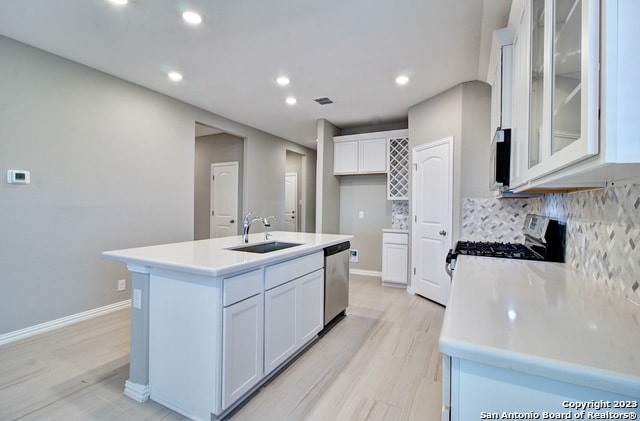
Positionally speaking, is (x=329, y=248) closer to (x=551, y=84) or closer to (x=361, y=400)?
(x=361, y=400)

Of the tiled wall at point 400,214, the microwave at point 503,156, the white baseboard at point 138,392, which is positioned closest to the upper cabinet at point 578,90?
the microwave at point 503,156

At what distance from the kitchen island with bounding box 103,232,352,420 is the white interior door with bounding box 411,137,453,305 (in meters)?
2.27

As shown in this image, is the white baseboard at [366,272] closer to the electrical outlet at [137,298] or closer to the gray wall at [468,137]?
the gray wall at [468,137]

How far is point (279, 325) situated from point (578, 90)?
202 centimetres

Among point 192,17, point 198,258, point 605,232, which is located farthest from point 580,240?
point 192,17

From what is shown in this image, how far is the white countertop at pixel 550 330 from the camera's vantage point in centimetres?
62

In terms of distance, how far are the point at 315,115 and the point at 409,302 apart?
313 cm

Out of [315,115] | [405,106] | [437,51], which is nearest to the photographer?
[437,51]

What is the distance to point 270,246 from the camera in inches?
110

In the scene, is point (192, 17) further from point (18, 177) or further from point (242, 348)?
point (242, 348)

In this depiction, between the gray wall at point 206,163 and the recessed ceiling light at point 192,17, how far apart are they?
3344mm

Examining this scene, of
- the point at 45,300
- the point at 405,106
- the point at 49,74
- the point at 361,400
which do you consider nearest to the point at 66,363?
the point at 45,300

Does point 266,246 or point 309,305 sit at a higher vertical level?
point 266,246

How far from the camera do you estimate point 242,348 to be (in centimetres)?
177
